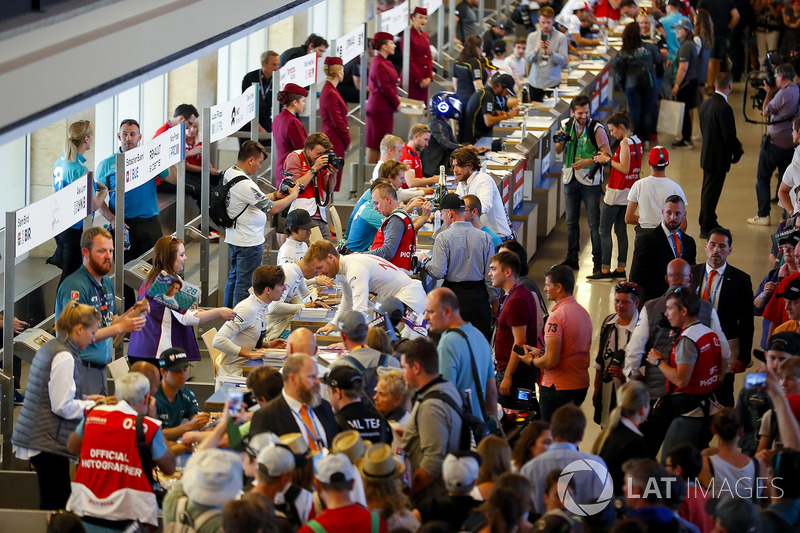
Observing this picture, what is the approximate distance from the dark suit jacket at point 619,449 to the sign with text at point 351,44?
269 inches

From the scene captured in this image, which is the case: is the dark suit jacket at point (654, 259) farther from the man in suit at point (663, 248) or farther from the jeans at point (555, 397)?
the jeans at point (555, 397)

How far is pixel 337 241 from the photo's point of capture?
9.91 meters

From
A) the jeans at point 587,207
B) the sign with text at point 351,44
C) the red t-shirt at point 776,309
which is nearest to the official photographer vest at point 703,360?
the red t-shirt at point 776,309

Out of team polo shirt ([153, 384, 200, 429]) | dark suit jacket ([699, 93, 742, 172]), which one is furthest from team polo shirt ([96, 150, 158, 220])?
dark suit jacket ([699, 93, 742, 172])

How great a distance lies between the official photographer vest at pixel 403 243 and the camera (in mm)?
8086

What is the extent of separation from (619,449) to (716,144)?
7.18m

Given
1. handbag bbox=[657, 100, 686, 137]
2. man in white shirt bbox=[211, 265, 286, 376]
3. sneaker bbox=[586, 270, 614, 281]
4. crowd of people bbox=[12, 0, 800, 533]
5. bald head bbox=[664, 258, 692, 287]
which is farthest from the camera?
handbag bbox=[657, 100, 686, 137]

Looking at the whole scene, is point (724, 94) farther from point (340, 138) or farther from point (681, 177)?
point (340, 138)

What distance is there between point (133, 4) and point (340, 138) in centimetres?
526

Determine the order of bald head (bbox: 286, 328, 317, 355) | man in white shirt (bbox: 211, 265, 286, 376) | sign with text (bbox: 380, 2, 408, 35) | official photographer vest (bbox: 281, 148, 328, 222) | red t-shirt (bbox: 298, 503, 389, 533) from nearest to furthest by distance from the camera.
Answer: red t-shirt (bbox: 298, 503, 389, 533) < bald head (bbox: 286, 328, 317, 355) < man in white shirt (bbox: 211, 265, 286, 376) < official photographer vest (bbox: 281, 148, 328, 222) < sign with text (bbox: 380, 2, 408, 35)

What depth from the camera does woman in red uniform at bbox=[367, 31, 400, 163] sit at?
479 inches

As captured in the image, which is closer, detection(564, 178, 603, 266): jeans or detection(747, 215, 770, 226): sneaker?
detection(564, 178, 603, 266): jeans

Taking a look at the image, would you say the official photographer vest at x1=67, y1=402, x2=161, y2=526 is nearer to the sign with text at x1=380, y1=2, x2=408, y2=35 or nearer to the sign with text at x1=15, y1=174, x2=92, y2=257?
the sign with text at x1=15, y1=174, x2=92, y2=257

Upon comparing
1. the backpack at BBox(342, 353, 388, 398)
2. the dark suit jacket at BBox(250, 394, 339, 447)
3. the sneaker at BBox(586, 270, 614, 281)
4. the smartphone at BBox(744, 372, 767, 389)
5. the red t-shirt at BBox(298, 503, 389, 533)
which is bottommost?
the sneaker at BBox(586, 270, 614, 281)
